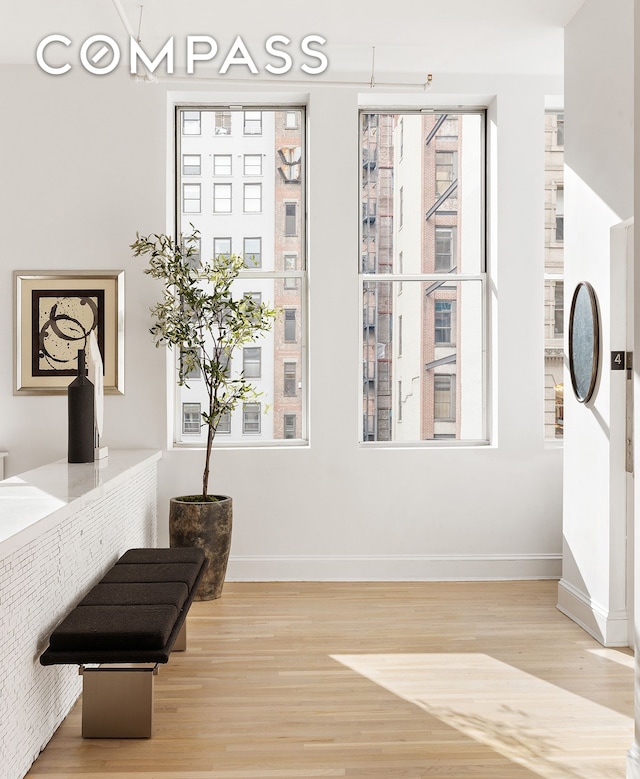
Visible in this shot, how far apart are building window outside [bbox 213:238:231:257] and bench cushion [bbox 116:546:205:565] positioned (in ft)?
7.26

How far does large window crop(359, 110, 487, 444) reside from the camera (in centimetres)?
521

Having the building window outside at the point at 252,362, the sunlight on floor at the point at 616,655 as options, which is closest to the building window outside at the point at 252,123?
the building window outside at the point at 252,362

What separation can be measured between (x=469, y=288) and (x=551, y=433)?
3.69ft

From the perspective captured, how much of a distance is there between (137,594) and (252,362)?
243 cm

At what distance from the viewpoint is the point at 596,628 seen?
3.88m

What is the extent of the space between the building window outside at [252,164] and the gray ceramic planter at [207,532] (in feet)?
7.28

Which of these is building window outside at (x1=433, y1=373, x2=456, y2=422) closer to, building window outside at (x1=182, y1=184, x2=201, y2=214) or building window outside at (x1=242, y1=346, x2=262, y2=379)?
building window outside at (x1=242, y1=346, x2=262, y2=379)

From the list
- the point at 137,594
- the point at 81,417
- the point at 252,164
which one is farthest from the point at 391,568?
the point at 252,164

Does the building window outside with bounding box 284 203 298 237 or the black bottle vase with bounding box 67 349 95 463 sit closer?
the black bottle vase with bounding box 67 349 95 463

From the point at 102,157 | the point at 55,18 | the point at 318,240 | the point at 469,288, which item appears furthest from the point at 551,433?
the point at 55,18

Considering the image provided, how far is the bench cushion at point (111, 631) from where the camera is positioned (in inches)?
100

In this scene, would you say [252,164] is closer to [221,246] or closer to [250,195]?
[250,195]

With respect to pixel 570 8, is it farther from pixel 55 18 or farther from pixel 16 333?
pixel 16 333

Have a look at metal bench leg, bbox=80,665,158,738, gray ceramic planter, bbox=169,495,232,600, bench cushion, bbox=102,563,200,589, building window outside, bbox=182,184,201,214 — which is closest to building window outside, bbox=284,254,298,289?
building window outside, bbox=182,184,201,214
